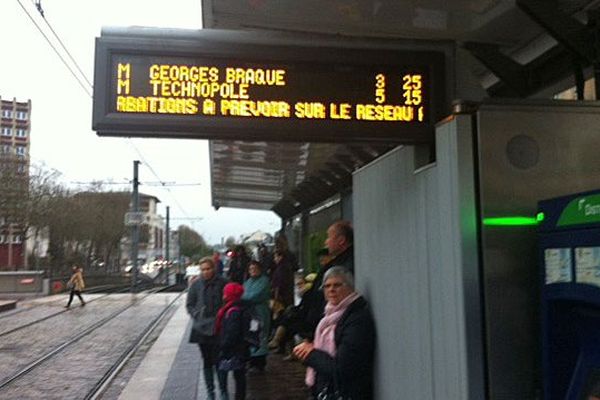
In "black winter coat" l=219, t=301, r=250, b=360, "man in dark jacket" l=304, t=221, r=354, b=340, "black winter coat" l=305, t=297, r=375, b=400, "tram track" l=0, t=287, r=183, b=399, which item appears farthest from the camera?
"tram track" l=0, t=287, r=183, b=399

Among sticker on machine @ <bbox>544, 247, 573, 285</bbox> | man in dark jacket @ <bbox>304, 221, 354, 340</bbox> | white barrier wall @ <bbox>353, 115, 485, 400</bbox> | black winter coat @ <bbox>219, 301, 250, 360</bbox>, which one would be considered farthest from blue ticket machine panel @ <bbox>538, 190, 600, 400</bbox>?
black winter coat @ <bbox>219, 301, 250, 360</bbox>

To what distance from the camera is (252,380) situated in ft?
28.3

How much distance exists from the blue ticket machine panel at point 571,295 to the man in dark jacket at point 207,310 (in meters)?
4.42

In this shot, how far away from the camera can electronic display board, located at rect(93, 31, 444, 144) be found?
11.3ft

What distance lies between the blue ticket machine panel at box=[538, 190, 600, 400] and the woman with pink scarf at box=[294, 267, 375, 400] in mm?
1222

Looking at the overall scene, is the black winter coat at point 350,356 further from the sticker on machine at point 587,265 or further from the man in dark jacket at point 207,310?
the man in dark jacket at point 207,310

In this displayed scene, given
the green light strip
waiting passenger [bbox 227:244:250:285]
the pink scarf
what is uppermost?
the green light strip

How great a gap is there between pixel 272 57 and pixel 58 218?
4019 cm

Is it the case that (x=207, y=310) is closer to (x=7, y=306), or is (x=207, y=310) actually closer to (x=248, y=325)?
(x=248, y=325)

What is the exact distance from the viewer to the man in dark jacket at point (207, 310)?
22.4 feet

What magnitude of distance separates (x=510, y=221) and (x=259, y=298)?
541 centimetres

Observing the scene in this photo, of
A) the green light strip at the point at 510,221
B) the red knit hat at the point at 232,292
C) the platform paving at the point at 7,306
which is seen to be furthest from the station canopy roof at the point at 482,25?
the platform paving at the point at 7,306

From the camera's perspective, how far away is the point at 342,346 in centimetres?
370

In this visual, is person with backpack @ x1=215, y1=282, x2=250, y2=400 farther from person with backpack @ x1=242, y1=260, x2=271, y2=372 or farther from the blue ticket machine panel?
the blue ticket machine panel
